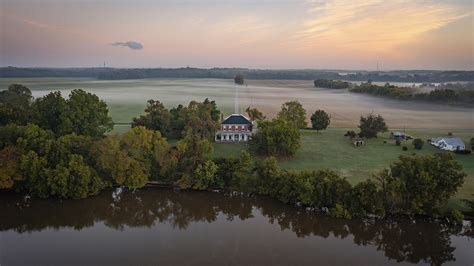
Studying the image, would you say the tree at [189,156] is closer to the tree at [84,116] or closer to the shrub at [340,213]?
the shrub at [340,213]

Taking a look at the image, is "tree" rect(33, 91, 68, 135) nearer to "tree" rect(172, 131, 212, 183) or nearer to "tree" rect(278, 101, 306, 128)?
"tree" rect(172, 131, 212, 183)

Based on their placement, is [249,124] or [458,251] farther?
[249,124]

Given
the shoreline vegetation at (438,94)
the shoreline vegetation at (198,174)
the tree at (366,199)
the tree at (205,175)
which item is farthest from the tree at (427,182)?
the shoreline vegetation at (438,94)

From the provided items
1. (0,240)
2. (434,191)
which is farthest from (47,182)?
(434,191)

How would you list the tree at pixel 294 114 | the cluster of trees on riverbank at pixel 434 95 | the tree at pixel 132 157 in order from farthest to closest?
the cluster of trees on riverbank at pixel 434 95, the tree at pixel 294 114, the tree at pixel 132 157

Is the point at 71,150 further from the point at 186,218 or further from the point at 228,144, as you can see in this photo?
the point at 228,144

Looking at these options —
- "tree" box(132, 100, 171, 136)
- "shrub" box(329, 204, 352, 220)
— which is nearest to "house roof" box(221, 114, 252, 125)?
"tree" box(132, 100, 171, 136)
